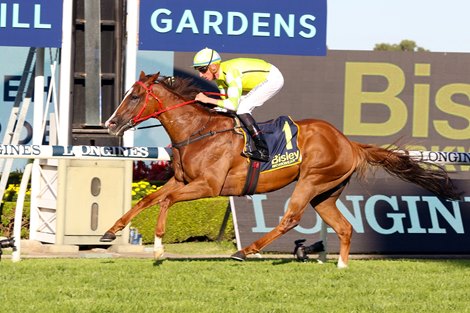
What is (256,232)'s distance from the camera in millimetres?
11781

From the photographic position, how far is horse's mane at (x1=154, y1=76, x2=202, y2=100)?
10.1 meters

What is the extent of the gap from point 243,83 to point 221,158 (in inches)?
28.8

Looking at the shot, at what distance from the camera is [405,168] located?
34.8ft

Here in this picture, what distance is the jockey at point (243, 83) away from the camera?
31.9ft

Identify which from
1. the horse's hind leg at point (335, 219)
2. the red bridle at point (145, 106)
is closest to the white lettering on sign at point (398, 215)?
the horse's hind leg at point (335, 219)

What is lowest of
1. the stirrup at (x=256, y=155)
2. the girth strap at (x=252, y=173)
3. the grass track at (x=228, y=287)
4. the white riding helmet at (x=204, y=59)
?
the grass track at (x=228, y=287)

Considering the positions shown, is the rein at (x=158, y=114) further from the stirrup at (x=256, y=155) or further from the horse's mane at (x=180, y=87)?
the stirrup at (x=256, y=155)

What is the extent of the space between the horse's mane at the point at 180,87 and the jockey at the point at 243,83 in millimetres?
229

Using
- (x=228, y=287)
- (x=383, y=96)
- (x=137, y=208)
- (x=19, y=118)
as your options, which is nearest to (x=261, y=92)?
(x=137, y=208)

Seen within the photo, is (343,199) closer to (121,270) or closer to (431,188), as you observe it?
(431,188)

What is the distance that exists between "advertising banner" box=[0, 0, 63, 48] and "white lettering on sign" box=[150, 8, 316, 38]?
1.08 meters

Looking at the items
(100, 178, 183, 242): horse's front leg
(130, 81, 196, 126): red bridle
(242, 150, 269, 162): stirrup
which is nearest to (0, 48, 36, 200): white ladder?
(130, 81, 196, 126): red bridle

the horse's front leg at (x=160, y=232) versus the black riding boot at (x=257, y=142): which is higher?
the black riding boot at (x=257, y=142)

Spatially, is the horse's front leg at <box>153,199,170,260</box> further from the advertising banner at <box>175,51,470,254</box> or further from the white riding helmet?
the advertising banner at <box>175,51,470,254</box>
